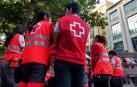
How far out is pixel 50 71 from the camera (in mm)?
4852

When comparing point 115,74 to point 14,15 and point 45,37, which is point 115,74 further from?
point 14,15

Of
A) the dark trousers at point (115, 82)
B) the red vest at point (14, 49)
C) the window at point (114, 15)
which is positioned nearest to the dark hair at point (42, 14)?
the red vest at point (14, 49)

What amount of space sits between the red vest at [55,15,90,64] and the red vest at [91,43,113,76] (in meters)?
2.14

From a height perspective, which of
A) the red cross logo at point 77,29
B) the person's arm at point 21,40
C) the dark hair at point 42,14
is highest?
the dark hair at point 42,14

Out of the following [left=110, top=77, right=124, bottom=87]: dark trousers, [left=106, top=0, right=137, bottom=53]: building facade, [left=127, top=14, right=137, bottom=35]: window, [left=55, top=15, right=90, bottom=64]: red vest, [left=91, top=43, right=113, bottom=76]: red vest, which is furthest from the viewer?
[left=106, top=0, right=137, bottom=53]: building facade

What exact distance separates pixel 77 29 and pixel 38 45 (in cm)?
70

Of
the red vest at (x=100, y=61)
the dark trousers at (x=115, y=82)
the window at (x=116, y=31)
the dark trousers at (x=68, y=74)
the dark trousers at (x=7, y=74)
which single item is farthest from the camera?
the window at (x=116, y=31)

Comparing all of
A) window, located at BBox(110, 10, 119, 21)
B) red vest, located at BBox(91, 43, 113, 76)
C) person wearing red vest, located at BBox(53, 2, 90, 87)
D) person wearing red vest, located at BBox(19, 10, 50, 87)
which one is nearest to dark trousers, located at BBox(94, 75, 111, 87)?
red vest, located at BBox(91, 43, 113, 76)

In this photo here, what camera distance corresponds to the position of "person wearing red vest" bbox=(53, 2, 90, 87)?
14.6 feet

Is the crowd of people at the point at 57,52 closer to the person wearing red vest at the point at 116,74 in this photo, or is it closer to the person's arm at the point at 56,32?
the person's arm at the point at 56,32

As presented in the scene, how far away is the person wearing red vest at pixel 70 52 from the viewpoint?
4.45 metres

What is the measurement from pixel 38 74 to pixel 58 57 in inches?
17.7

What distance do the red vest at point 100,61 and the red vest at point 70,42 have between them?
2137 mm

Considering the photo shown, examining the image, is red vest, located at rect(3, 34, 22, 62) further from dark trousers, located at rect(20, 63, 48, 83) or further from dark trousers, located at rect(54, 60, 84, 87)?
dark trousers, located at rect(54, 60, 84, 87)
